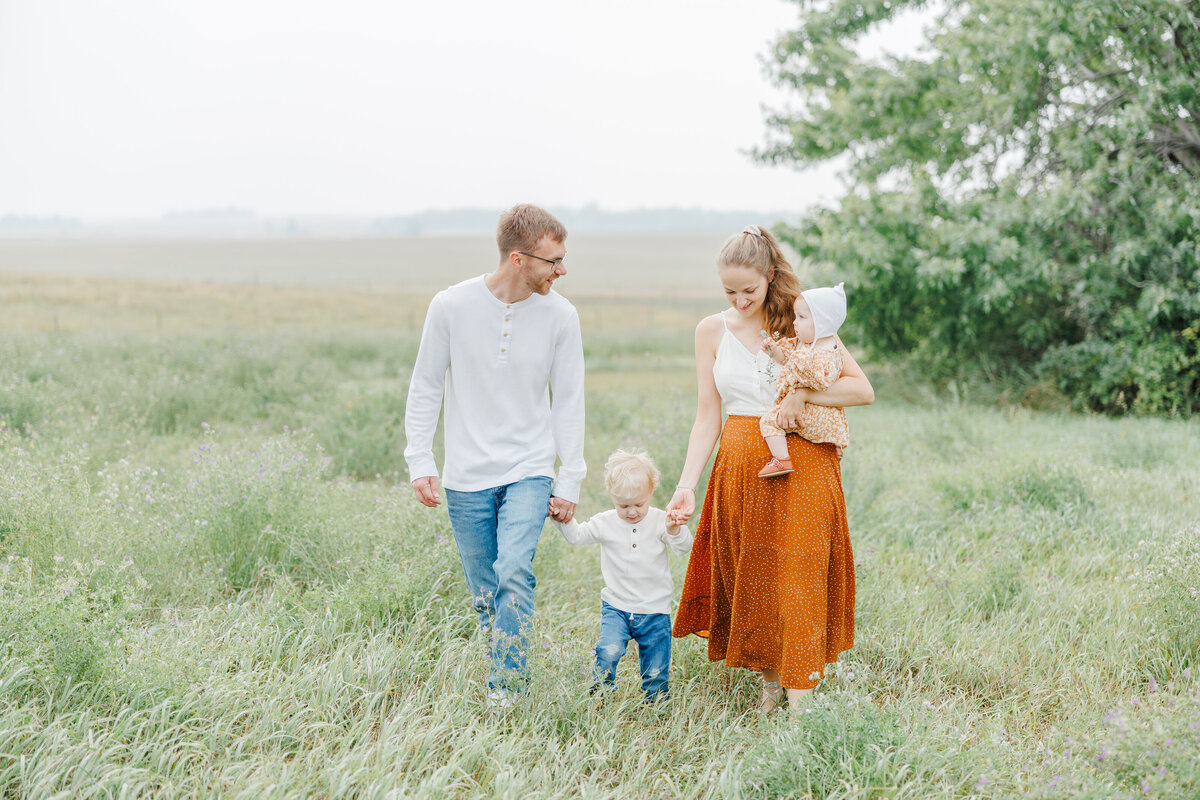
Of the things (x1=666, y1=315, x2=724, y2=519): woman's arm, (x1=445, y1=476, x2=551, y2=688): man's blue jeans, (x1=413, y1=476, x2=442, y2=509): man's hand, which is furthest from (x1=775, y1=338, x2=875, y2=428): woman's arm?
(x1=413, y1=476, x2=442, y2=509): man's hand

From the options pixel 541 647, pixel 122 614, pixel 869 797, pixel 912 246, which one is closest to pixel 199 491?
pixel 122 614

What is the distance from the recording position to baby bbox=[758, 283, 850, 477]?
340 cm

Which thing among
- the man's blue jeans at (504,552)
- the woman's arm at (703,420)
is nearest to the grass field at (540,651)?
the man's blue jeans at (504,552)

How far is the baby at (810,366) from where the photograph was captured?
3.40 m

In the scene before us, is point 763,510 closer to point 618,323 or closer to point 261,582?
point 261,582

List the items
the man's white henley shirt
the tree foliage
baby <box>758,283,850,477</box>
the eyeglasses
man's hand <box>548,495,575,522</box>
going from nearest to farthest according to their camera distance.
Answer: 1. baby <box>758,283,850,477</box>
2. the eyeglasses
3. the man's white henley shirt
4. man's hand <box>548,495,575,522</box>
5. the tree foliage

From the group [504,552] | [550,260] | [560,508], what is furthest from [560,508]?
[550,260]

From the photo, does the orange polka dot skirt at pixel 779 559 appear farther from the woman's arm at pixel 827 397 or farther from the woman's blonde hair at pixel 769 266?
the woman's blonde hair at pixel 769 266

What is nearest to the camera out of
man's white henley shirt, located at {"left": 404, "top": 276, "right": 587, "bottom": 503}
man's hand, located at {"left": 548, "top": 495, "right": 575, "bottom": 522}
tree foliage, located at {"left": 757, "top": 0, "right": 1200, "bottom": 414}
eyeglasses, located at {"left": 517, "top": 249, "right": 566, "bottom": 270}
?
eyeglasses, located at {"left": 517, "top": 249, "right": 566, "bottom": 270}

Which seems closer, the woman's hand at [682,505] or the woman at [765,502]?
the woman at [765,502]

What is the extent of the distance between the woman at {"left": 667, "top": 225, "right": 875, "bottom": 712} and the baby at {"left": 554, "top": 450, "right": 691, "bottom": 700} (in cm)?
15

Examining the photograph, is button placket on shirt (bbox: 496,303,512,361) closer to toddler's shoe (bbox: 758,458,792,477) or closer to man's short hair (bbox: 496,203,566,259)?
man's short hair (bbox: 496,203,566,259)

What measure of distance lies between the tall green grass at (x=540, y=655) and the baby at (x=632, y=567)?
195mm

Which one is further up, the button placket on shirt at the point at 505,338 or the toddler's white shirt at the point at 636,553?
the button placket on shirt at the point at 505,338
